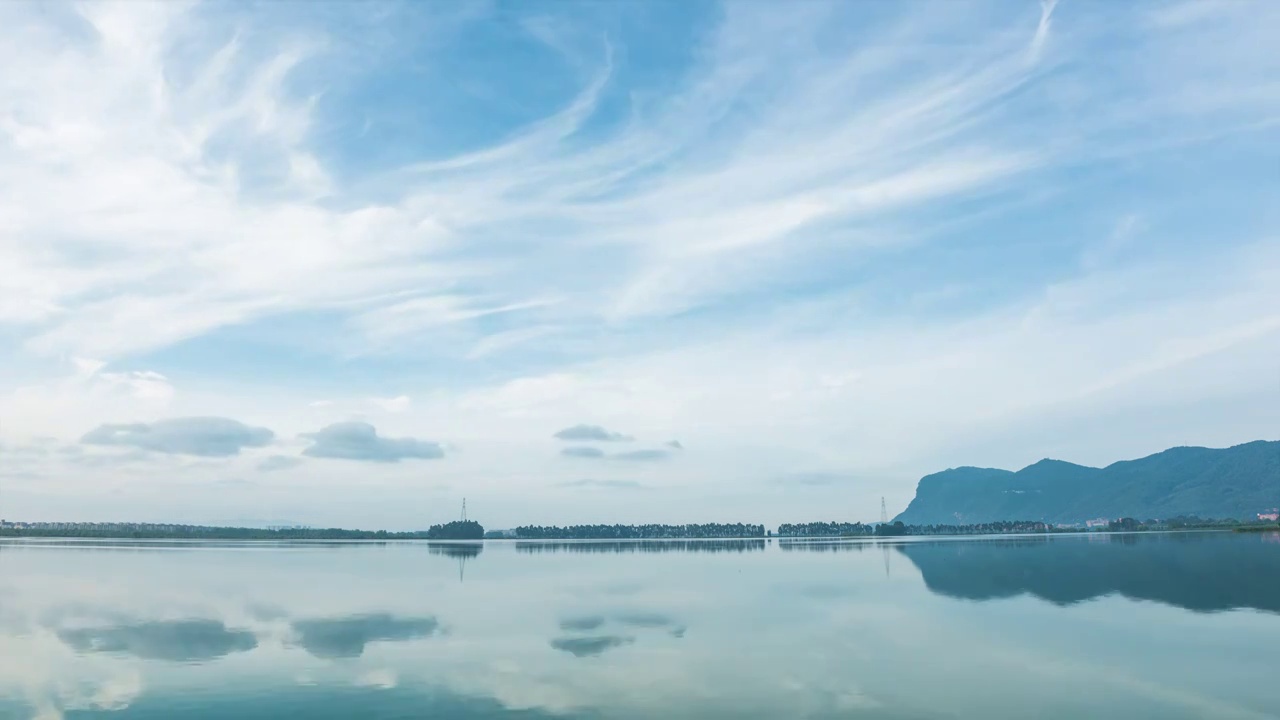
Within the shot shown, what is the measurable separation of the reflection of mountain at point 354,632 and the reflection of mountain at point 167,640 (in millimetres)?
3260

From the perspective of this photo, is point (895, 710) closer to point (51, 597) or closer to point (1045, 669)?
point (1045, 669)

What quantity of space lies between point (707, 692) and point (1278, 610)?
44022mm

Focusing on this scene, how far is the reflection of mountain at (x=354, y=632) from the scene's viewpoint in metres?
42.4

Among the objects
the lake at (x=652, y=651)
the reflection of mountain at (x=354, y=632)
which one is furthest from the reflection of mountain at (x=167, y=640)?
the reflection of mountain at (x=354, y=632)

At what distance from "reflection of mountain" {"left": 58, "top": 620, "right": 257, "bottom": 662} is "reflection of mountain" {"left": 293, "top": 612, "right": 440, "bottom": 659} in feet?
10.7

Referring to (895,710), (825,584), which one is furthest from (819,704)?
(825,584)

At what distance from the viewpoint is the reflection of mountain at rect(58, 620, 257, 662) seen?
135 feet

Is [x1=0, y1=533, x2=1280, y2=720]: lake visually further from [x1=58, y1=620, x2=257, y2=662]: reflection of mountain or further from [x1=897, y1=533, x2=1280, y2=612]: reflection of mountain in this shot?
[x1=897, y1=533, x2=1280, y2=612]: reflection of mountain

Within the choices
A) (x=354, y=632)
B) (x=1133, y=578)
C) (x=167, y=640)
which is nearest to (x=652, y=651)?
(x=354, y=632)

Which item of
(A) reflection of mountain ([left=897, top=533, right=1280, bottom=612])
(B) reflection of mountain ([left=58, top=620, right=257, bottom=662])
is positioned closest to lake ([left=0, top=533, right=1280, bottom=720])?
(B) reflection of mountain ([left=58, top=620, right=257, bottom=662])

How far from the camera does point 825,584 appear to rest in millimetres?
82062

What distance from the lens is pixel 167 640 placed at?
45.2m

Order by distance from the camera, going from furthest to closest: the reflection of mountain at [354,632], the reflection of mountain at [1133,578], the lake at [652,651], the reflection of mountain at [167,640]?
the reflection of mountain at [1133,578]
the reflection of mountain at [354,632]
the reflection of mountain at [167,640]
the lake at [652,651]

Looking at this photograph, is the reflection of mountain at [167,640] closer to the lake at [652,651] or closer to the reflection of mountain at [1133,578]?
the lake at [652,651]
